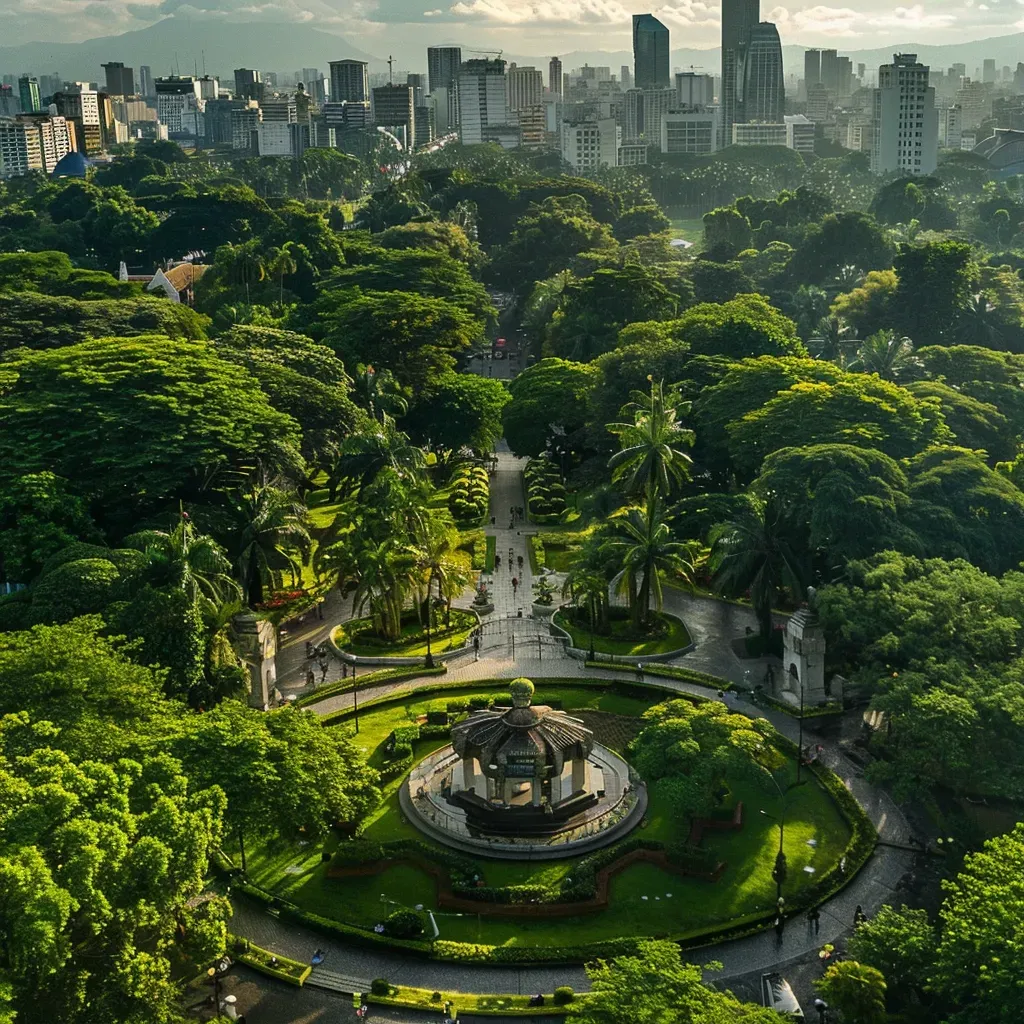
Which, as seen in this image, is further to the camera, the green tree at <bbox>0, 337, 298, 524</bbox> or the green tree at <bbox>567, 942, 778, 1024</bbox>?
the green tree at <bbox>0, 337, 298, 524</bbox>

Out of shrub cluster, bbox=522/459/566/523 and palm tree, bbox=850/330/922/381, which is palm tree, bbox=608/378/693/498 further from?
A: palm tree, bbox=850/330/922/381

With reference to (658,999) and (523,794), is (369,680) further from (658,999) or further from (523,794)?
(658,999)

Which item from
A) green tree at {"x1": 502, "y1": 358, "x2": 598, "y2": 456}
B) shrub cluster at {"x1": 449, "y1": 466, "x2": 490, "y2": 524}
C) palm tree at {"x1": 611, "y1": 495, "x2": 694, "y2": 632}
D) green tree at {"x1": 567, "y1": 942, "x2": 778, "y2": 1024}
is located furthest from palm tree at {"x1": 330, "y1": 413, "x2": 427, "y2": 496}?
green tree at {"x1": 567, "y1": 942, "x2": 778, "y2": 1024}

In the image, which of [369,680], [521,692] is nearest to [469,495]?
[369,680]

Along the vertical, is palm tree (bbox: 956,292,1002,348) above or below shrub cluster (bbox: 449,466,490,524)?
above

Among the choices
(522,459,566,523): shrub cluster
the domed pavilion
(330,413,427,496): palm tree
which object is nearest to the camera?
the domed pavilion

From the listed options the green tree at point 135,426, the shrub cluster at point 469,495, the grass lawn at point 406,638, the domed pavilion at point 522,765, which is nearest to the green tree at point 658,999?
the domed pavilion at point 522,765
